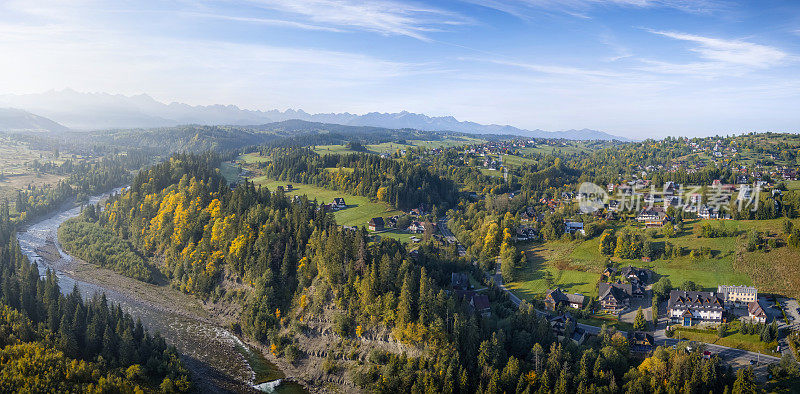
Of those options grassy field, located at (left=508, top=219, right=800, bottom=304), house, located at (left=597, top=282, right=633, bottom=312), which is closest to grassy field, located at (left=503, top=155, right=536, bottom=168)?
Answer: grassy field, located at (left=508, top=219, right=800, bottom=304)

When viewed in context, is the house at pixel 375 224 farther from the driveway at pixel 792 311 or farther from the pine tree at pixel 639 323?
the driveway at pixel 792 311

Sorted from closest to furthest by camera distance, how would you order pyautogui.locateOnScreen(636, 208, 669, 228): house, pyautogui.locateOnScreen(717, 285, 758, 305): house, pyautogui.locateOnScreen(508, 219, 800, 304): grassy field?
1. pyautogui.locateOnScreen(717, 285, 758, 305): house
2. pyautogui.locateOnScreen(508, 219, 800, 304): grassy field
3. pyautogui.locateOnScreen(636, 208, 669, 228): house

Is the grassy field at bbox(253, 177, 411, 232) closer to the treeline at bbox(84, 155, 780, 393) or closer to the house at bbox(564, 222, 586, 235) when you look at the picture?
the treeline at bbox(84, 155, 780, 393)

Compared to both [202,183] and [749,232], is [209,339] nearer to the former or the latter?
[202,183]

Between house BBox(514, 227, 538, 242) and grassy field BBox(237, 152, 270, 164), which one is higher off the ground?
grassy field BBox(237, 152, 270, 164)

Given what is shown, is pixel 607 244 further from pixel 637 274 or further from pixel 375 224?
pixel 375 224

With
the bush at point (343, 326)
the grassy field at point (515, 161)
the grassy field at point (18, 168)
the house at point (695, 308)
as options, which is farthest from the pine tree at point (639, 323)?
the grassy field at point (18, 168)

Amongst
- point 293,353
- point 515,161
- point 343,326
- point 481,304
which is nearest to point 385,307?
point 343,326
